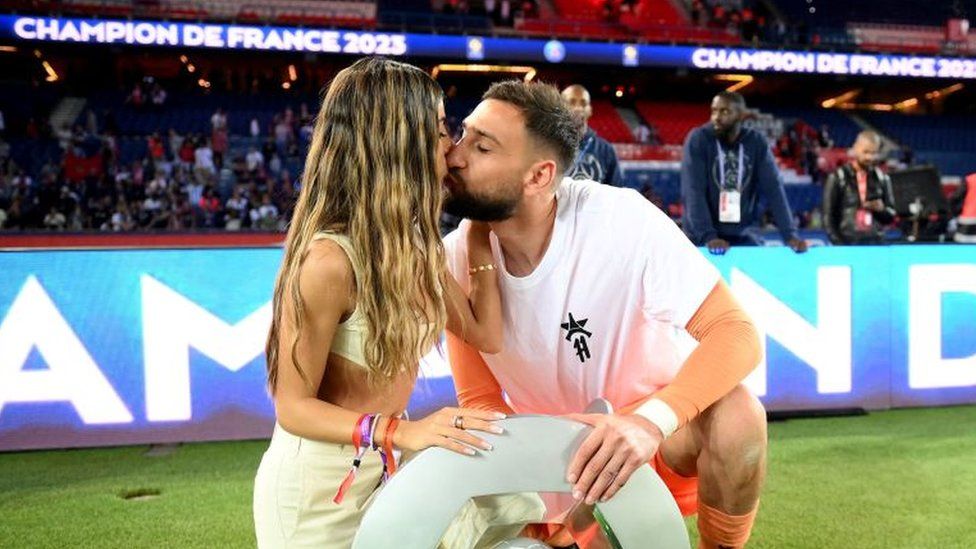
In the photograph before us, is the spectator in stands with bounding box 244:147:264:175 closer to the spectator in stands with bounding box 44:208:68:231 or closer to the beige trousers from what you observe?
the spectator in stands with bounding box 44:208:68:231

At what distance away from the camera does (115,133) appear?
1669 centimetres

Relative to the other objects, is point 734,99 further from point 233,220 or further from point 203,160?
point 203,160

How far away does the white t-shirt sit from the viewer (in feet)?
6.61

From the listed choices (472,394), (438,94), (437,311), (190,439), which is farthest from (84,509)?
(438,94)

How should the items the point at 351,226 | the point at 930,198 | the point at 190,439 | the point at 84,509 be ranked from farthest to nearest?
1. the point at 930,198
2. the point at 190,439
3. the point at 84,509
4. the point at 351,226

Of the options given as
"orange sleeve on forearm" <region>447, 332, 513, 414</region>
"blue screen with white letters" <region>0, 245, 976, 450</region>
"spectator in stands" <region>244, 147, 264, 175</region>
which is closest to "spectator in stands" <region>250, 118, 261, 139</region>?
"spectator in stands" <region>244, 147, 264, 175</region>

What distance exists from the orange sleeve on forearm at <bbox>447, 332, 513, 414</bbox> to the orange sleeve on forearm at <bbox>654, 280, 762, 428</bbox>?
0.59 m

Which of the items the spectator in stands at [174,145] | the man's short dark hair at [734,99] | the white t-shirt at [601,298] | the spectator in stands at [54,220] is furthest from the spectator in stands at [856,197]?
the spectator in stands at [174,145]

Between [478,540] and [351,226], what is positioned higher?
[351,226]

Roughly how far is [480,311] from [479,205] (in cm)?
27

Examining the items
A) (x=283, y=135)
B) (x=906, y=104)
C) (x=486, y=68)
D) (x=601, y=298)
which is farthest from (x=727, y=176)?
(x=906, y=104)

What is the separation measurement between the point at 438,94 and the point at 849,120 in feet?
79.7

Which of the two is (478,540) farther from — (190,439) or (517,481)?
(190,439)

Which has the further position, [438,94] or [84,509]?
[84,509]
